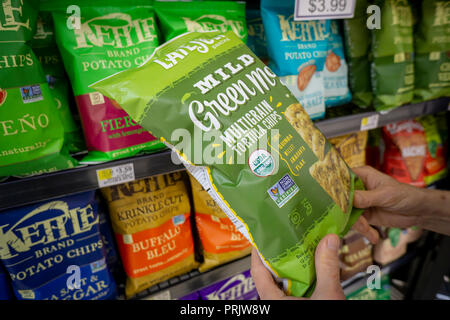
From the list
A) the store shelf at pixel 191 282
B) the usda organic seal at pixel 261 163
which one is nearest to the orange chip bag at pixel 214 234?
the store shelf at pixel 191 282

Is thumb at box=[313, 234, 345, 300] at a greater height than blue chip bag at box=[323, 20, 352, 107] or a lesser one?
lesser

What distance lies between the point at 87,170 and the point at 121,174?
0.08m

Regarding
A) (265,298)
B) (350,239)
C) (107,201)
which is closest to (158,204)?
(107,201)

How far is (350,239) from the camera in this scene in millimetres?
1352

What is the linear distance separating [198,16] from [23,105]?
54 cm

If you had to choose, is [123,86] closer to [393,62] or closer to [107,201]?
[107,201]

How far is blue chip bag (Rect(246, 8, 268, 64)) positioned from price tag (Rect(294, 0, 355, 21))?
184 millimetres

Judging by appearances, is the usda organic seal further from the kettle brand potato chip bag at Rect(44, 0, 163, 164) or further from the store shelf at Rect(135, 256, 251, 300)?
the store shelf at Rect(135, 256, 251, 300)

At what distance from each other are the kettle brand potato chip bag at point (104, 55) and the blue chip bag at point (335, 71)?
0.69 metres

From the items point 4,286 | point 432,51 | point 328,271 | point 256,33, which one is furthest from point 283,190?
point 432,51

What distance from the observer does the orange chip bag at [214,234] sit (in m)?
0.97

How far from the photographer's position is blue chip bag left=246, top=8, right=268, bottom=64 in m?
1.00

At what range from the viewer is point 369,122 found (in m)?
1.05

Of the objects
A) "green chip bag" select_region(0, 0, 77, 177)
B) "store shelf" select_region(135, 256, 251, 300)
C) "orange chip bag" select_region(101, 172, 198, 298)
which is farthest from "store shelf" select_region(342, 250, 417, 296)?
"green chip bag" select_region(0, 0, 77, 177)
